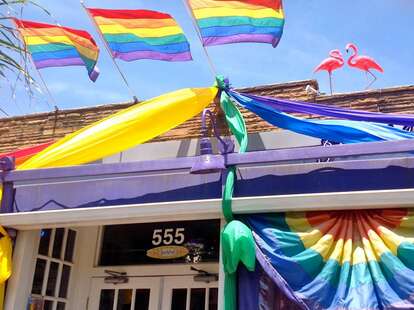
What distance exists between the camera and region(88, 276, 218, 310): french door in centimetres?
685

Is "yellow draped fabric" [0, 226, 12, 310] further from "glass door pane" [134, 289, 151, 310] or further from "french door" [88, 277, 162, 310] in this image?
"glass door pane" [134, 289, 151, 310]

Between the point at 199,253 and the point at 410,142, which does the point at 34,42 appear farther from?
the point at 410,142

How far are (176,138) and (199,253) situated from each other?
1.58 meters

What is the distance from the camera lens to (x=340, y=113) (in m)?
5.80

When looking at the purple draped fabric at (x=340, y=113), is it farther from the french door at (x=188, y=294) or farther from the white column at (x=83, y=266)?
the white column at (x=83, y=266)

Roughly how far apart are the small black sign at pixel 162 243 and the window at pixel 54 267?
445 mm

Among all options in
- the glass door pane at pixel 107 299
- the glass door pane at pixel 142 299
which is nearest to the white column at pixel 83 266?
the glass door pane at pixel 107 299

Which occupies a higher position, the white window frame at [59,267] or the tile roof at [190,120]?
the tile roof at [190,120]

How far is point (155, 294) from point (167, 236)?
2.30 feet

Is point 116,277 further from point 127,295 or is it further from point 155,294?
point 155,294

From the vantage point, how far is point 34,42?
8.00 m

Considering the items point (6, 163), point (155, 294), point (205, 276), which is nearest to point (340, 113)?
point (205, 276)

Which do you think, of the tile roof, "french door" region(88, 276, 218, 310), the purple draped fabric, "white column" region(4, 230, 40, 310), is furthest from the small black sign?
the purple draped fabric

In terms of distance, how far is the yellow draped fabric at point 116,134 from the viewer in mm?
5895
